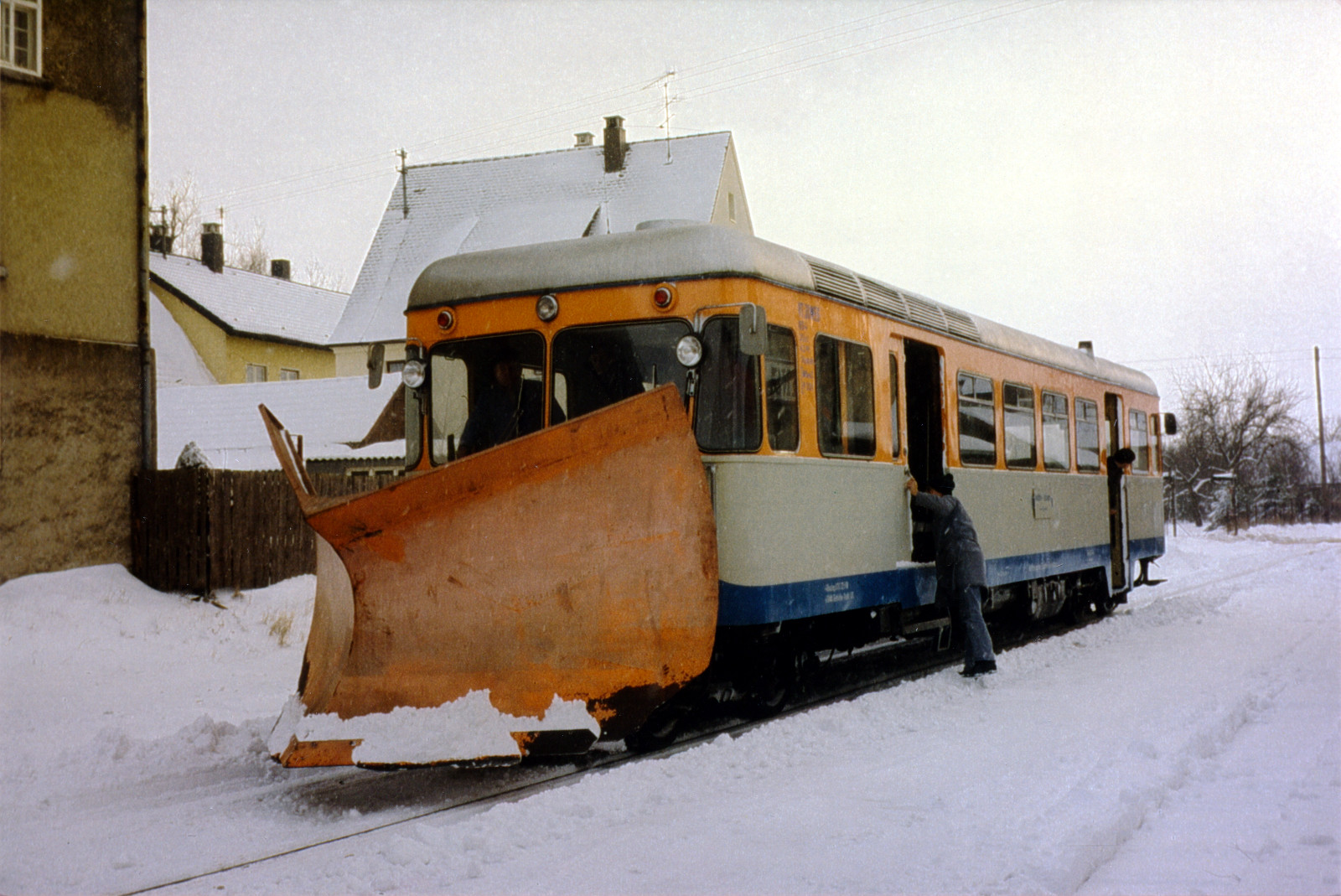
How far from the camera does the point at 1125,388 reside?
635 inches

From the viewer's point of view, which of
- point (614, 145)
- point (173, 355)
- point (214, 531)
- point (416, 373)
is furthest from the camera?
point (173, 355)

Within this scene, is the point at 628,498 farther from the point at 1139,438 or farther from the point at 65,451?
the point at 1139,438

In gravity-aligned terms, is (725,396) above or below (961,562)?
above

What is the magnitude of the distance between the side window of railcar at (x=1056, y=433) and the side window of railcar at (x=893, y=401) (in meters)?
3.96

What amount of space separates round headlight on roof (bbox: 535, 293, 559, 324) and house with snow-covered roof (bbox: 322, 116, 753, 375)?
28781 mm

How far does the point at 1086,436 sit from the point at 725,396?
8.32 meters

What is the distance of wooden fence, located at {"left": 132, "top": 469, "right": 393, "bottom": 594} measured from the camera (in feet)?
44.0

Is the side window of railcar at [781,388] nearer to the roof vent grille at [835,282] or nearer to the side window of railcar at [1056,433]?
the roof vent grille at [835,282]

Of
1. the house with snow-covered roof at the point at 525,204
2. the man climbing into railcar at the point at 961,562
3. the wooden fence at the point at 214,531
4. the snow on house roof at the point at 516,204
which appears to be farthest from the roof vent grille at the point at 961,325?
the house with snow-covered roof at the point at 525,204

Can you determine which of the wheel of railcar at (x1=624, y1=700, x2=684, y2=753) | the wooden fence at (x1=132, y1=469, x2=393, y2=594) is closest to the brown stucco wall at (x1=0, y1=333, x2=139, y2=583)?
the wooden fence at (x1=132, y1=469, x2=393, y2=594)

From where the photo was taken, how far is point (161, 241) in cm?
4838

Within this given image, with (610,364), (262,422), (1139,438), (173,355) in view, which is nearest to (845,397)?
(610,364)

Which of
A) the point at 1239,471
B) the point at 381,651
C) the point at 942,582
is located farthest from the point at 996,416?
the point at 1239,471

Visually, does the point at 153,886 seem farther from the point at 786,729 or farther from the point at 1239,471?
the point at 1239,471
